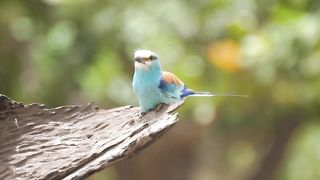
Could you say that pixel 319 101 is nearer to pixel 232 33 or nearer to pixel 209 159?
pixel 232 33

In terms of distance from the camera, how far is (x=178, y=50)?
4.69 feet

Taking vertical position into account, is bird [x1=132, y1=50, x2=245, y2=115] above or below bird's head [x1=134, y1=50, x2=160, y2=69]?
below

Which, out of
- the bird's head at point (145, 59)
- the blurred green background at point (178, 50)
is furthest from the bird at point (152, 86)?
the blurred green background at point (178, 50)

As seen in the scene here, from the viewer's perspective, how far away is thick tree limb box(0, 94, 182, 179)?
53 cm

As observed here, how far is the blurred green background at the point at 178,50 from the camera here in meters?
1.35

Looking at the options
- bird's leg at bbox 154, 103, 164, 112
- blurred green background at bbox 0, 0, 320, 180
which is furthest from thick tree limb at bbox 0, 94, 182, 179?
blurred green background at bbox 0, 0, 320, 180

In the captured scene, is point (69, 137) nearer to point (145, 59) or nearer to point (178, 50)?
point (145, 59)

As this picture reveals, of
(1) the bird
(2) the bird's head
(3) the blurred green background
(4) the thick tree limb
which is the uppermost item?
(2) the bird's head

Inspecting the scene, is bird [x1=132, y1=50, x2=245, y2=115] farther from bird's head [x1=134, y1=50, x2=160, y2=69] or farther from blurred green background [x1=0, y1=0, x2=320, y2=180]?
blurred green background [x1=0, y1=0, x2=320, y2=180]

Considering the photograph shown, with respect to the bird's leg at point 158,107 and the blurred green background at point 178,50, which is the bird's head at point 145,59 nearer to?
the bird's leg at point 158,107

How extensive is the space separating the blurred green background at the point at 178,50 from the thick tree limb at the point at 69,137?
0.72m

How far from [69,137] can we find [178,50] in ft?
2.80

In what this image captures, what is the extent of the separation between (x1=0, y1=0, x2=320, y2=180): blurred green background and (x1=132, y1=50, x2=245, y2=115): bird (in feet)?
2.40

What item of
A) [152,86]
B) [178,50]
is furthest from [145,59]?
[178,50]
